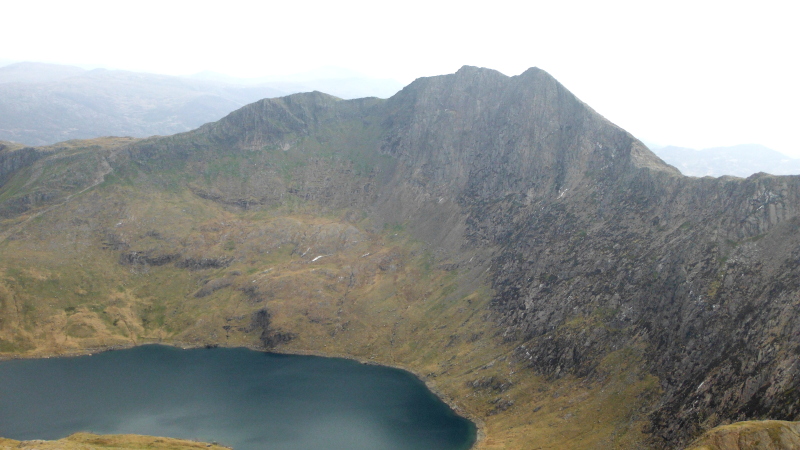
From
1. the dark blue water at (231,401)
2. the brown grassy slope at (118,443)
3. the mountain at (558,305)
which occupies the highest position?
the mountain at (558,305)

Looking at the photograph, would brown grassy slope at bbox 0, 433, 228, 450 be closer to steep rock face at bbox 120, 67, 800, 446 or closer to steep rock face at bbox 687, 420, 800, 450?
steep rock face at bbox 120, 67, 800, 446

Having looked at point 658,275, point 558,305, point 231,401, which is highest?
point 658,275

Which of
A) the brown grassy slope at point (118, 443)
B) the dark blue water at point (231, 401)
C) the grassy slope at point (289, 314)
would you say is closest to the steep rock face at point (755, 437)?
the grassy slope at point (289, 314)

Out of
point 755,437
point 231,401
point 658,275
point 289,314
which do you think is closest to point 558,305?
point 658,275

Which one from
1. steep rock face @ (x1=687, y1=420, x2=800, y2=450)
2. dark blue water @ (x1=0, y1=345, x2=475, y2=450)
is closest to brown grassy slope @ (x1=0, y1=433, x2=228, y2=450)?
dark blue water @ (x1=0, y1=345, x2=475, y2=450)

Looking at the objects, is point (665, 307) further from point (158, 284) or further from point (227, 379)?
point (158, 284)

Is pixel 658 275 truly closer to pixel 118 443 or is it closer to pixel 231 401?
pixel 231 401

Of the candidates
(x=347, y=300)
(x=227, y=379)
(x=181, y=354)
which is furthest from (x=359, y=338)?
(x=181, y=354)

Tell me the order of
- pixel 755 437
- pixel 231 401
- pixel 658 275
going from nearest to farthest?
pixel 755 437 → pixel 658 275 → pixel 231 401

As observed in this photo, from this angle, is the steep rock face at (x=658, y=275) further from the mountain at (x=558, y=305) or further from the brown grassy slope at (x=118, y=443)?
the brown grassy slope at (x=118, y=443)
